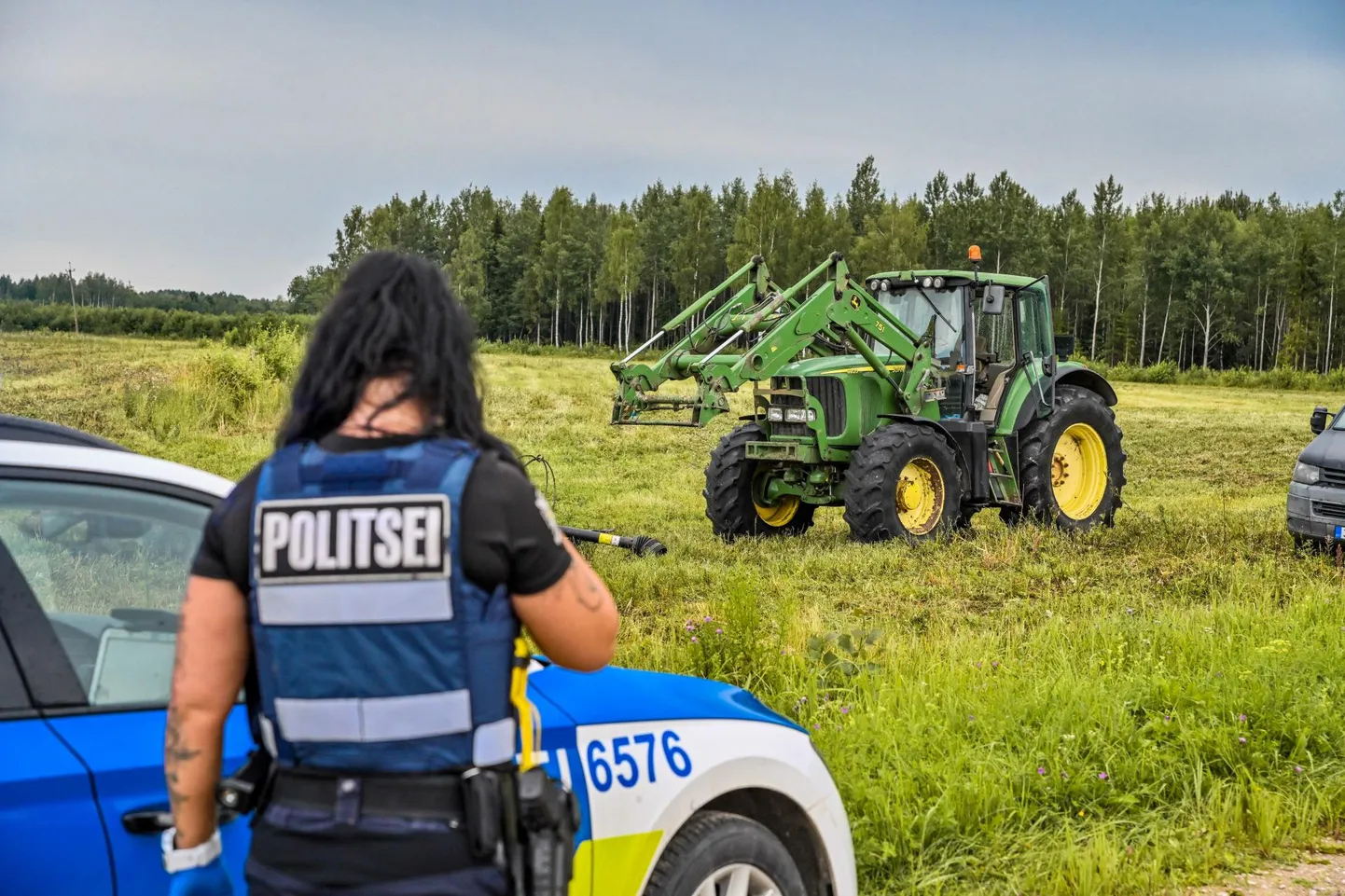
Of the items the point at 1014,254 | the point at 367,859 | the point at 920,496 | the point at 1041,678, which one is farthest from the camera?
the point at 1014,254

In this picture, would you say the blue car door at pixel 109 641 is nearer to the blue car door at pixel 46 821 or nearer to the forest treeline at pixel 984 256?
the blue car door at pixel 46 821

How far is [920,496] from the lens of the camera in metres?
12.1

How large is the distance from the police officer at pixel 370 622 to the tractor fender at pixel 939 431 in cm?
1023

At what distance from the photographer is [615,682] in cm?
326

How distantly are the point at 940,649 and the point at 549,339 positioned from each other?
95.5m

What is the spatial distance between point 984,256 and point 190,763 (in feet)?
293

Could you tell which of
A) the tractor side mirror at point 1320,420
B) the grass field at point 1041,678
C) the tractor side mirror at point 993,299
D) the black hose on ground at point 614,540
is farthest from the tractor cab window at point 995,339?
the black hose on ground at point 614,540

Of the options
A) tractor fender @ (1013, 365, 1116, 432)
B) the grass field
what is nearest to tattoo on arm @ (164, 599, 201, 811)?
the grass field

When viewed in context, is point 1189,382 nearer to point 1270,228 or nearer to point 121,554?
point 1270,228

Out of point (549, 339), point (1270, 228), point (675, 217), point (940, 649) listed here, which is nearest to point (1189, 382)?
point (1270, 228)

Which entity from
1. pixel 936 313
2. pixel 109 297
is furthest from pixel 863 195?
pixel 936 313

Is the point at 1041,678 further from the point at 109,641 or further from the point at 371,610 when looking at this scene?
the point at 371,610

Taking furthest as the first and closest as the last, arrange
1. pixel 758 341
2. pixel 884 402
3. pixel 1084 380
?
pixel 1084 380, pixel 884 402, pixel 758 341

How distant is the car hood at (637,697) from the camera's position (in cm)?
303
